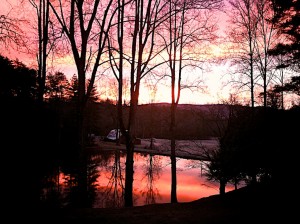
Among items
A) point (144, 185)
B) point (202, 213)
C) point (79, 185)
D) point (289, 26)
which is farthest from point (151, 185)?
point (289, 26)

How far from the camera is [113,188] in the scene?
52.6ft

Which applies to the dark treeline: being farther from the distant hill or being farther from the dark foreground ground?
the distant hill

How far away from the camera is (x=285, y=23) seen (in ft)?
47.5

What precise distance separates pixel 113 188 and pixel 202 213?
10.0m

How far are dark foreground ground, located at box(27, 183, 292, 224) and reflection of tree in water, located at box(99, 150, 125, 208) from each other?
18.9ft

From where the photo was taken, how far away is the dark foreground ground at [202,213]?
6.00 metres

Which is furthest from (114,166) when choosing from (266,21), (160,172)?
(266,21)

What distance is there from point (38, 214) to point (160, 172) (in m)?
16.1

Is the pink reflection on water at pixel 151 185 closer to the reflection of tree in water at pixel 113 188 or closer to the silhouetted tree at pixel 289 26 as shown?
the reflection of tree in water at pixel 113 188

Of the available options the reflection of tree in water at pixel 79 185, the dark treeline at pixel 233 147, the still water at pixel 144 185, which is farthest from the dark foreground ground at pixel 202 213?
the still water at pixel 144 185

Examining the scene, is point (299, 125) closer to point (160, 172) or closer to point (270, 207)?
point (270, 207)

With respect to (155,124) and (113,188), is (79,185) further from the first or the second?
(155,124)

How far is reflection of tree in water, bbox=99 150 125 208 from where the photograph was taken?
517 inches

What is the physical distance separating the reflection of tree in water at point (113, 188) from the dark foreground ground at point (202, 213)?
5750 millimetres
